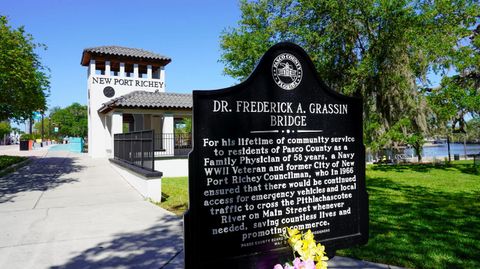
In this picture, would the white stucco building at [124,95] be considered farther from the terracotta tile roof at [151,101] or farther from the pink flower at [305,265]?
the pink flower at [305,265]

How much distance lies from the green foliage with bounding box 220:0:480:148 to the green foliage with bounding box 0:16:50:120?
9.90 meters

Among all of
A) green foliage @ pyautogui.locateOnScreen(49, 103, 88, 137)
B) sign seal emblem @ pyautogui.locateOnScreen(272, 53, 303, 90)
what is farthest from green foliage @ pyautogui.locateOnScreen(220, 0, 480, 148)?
green foliage @ pyautogui.locateOnScreen(49, 103, 88, 137)

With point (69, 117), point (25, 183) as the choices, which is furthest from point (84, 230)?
point (69, 117)

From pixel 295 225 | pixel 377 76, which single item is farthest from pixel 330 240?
pixel 377 76

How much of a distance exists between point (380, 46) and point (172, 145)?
450 inches

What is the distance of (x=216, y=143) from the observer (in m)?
2.68

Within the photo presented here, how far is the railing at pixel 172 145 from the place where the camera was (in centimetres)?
1692

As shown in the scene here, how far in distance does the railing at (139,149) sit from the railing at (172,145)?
1.97 meters

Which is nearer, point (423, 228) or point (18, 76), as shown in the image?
point (423, 228)

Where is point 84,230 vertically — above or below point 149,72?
below

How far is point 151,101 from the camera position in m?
21.3

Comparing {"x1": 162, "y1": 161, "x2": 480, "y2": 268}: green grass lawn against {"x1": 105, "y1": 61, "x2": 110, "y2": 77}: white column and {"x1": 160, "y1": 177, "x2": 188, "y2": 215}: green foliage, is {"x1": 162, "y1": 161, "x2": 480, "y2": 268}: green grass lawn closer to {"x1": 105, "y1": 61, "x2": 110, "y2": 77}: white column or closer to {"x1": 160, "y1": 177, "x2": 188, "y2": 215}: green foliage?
{"x1": 160, "y1": 177, "x2": 188, "y2": 215}: green foliage

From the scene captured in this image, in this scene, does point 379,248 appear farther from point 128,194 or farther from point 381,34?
point 381,34

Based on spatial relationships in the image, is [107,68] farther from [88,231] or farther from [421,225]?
[421,225]
